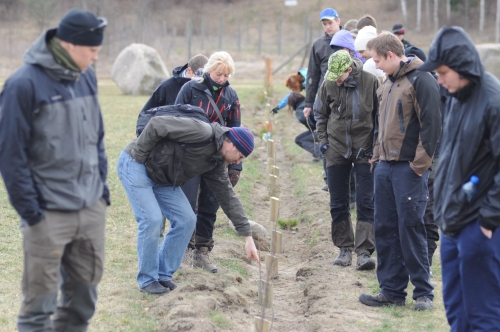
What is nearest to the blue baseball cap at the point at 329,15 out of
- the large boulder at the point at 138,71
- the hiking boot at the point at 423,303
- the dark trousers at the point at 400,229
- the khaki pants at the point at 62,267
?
the dark trousers at the point at 400,229

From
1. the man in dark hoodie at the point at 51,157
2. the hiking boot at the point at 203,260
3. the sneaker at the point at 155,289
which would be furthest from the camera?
the hiking boot at the point at 203,260

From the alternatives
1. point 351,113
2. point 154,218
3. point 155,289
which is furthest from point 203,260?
point 351,113

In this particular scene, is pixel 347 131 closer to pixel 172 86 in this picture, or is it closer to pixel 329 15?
pixel 172 86

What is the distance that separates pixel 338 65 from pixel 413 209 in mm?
1772

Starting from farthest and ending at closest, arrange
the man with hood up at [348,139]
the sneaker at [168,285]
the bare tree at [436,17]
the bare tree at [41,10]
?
the bare tree at [436,17] → the bare tree at [41,10] → the man with hood up at [348,139] → the sneaker at [168,285]

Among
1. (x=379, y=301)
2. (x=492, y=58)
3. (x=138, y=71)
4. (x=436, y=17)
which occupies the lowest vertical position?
(x=436, y=17)

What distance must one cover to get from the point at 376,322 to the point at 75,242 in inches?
112

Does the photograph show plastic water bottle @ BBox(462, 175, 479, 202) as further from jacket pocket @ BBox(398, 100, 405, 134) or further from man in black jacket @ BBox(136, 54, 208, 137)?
man in black jacket @ BBox(136, 54, 208, 137)

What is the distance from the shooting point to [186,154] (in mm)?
5766

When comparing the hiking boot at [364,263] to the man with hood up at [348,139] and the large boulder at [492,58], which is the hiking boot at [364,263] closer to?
the man with hood up at [348,139]

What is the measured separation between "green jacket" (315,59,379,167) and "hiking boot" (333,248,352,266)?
39.3 inches

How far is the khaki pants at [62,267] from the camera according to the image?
3887 mm

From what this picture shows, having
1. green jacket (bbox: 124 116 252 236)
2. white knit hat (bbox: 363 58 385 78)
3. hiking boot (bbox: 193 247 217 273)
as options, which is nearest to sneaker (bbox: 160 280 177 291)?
hiking boot (bbox: 193 247 217 273)

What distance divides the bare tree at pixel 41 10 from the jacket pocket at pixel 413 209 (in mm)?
35612
